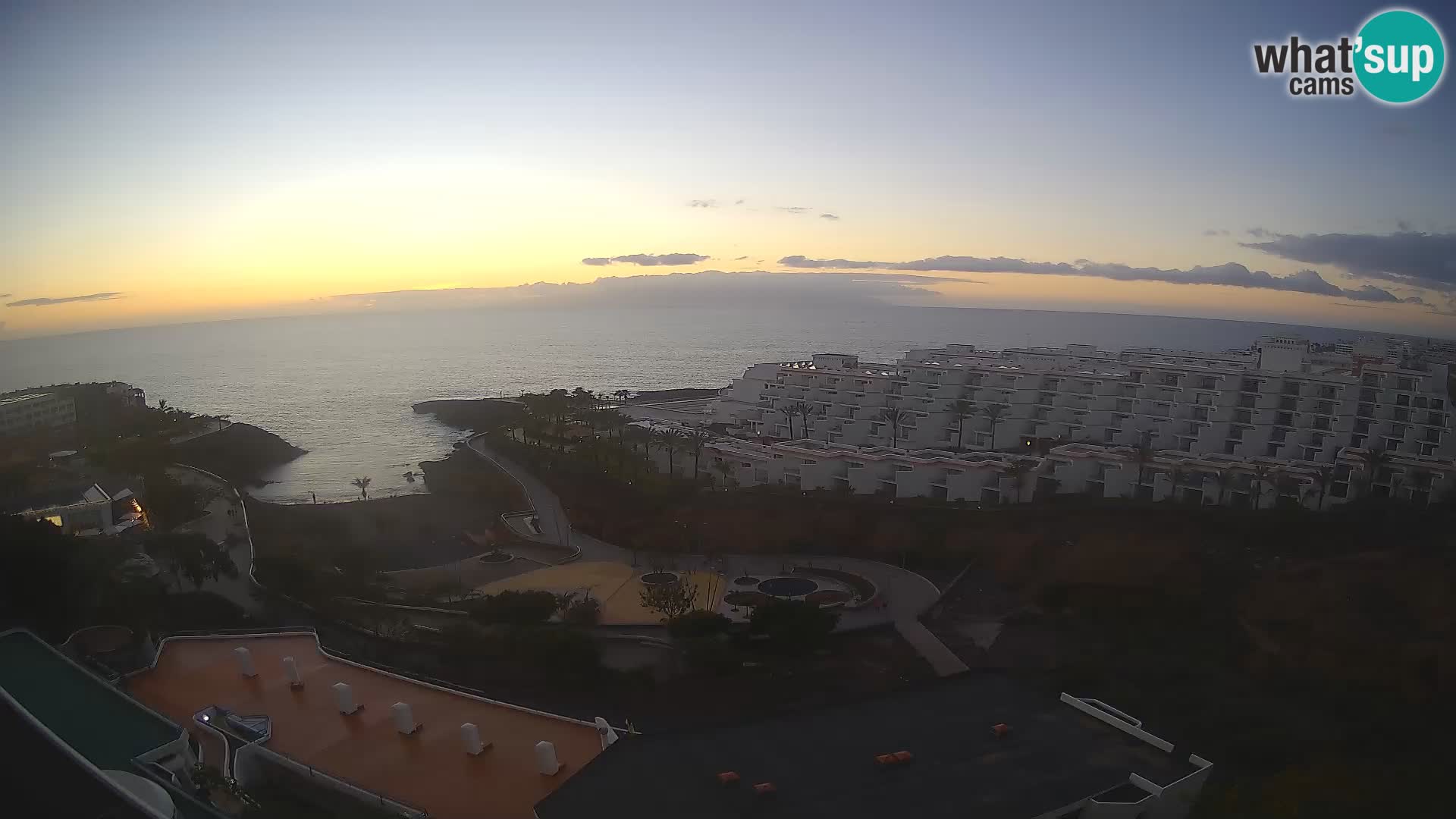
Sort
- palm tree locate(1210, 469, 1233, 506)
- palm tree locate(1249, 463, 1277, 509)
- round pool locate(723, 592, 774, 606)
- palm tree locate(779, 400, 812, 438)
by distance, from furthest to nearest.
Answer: palm tree locate(779, 400, 812, 438)
palm tree locate(1210, 469, 1233, 506)
palm tree locate(1249, 463, 1277, 509)
round pool locate(723, 592, 774, 606)

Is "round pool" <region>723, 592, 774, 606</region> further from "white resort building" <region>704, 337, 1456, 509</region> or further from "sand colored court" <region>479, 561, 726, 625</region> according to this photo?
"white resort building" <region>704, 337, 1456, 509</region>

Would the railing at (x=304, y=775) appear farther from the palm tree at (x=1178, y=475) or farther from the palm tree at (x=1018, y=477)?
the palm tree at (x=1178, y=475)

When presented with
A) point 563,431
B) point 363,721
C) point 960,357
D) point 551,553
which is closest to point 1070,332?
point 960,357

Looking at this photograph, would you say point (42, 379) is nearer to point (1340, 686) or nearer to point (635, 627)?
point (635, 627)

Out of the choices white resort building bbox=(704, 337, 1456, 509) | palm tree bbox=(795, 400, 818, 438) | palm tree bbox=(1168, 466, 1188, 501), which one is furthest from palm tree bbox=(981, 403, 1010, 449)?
palm tree bbox=(1168, 466, 1188, 501)

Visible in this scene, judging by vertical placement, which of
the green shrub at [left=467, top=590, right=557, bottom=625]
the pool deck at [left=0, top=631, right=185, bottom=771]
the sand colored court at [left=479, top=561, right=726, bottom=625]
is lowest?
the sand colored court at [left=479, top=561, right=726, bottom=625]
